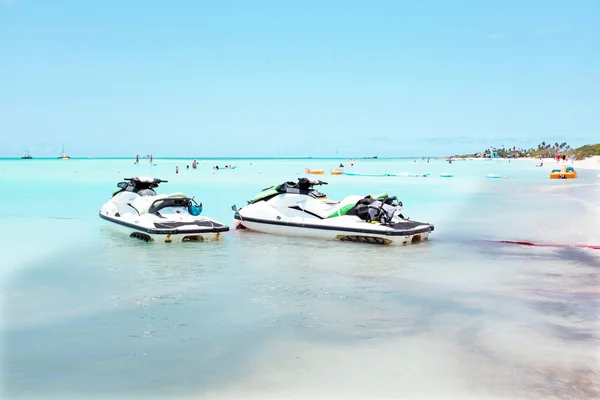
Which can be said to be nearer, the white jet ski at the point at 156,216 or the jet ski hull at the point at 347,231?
the jet ski hull at the point at 347,231

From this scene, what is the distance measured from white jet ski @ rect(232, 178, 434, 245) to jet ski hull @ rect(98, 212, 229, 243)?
1528mm

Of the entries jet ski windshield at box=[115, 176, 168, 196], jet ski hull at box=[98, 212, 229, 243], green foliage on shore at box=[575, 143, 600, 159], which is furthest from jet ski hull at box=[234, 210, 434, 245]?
green foliage on shore at box=[575, 143, 600, 159]

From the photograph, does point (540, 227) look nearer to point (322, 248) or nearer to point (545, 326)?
point (322, 248)

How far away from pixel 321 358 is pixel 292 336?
0.77 meters

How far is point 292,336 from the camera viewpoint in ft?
21.5

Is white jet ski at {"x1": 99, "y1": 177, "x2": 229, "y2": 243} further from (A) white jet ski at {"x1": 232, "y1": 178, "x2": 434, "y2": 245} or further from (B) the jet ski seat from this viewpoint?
(B) the jet ski seat

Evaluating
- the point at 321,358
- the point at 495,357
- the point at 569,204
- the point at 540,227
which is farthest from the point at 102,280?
the point at 569,204

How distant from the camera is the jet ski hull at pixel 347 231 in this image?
1277 centimetres

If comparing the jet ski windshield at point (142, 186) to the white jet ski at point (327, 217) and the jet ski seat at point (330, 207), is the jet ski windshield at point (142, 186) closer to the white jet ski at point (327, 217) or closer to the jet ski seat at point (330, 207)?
the white jet ski at point (327, 217)

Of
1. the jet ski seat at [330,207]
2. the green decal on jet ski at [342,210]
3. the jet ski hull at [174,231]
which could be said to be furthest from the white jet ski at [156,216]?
the green decal on jet ski at [342,210]

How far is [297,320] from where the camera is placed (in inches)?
283

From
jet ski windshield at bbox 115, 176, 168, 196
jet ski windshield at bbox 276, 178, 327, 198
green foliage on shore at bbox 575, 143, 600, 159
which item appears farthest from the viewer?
green foliage on shore at bbox 575, 143, 600, 159

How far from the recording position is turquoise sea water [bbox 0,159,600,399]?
5.29m

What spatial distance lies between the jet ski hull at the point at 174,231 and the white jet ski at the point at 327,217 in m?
1.53
